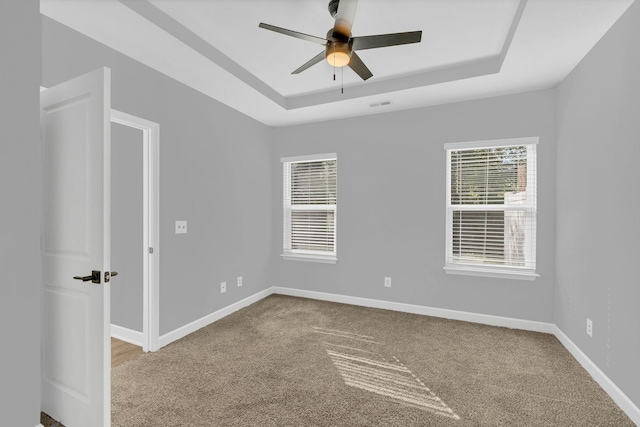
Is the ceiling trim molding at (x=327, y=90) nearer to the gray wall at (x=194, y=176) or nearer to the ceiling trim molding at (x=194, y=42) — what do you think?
the ceiling trim molding at (x=194, y=42)

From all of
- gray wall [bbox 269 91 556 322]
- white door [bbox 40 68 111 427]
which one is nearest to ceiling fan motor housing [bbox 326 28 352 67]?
white door [bbox 40 68 111 427]

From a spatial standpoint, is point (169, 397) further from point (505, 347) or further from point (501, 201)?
point (501, 201)

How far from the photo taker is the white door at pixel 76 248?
163 centimetres

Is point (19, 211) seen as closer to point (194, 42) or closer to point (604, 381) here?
point (194, 42)

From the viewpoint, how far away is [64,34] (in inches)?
84.0

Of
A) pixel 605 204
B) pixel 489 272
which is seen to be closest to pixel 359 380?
pixel 489 272

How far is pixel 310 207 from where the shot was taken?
4441mm

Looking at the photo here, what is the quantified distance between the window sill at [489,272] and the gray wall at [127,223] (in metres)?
3.46

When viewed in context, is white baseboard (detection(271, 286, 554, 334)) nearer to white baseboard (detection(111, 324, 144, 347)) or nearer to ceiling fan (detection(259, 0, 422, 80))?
white baseboard (detection(111, 324, 144, 347))

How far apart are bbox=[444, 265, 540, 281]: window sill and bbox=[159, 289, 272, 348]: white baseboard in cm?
262

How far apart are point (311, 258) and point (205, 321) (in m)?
1.66

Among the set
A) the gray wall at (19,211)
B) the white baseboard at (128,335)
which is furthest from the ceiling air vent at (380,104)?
the white baseboard at (128,335)

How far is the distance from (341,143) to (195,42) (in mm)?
2239

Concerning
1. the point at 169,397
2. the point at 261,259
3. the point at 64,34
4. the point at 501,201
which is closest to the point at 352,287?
the point at 261,259
